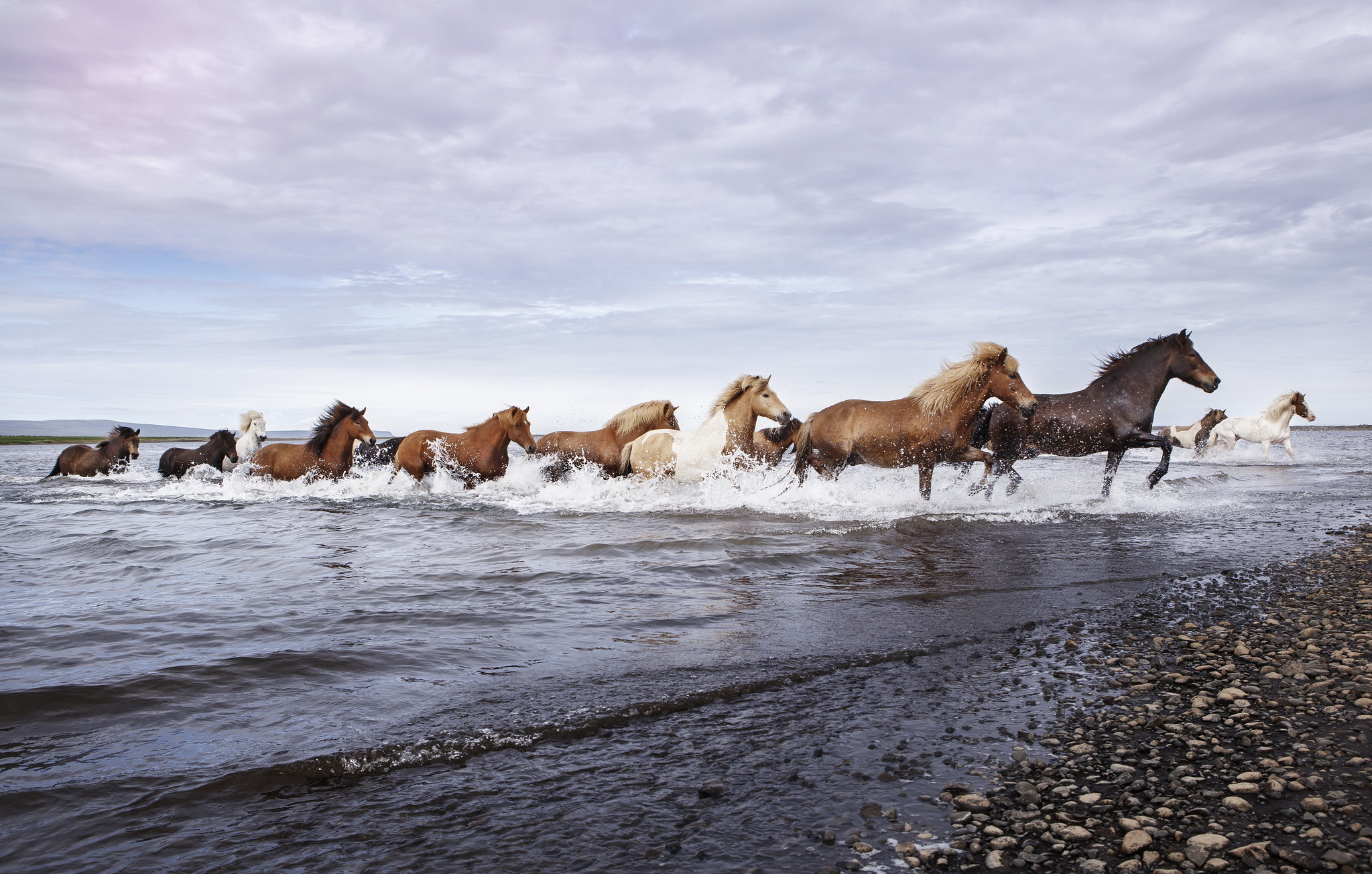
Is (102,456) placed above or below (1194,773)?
above

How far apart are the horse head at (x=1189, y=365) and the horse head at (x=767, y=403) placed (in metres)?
6.54

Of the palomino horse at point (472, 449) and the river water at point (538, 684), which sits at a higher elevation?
the palomino horse at point (472, 449)

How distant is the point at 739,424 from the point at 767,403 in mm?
739

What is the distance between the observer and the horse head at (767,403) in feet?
42.4

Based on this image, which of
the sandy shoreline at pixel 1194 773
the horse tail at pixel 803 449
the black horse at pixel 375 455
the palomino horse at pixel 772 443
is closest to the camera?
the sandy shoreline at pixel 1194 773

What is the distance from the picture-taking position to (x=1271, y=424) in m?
24.7

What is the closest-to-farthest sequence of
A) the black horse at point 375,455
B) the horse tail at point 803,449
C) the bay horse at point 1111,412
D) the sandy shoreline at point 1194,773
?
the sandy shoreline at point 1194,773, the bay horse at point 1111,412, the horse tail at point 803,449, the black horse at point 375,455

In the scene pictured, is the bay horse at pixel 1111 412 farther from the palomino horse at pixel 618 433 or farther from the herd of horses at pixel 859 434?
the palomino horse at pixel 618 433

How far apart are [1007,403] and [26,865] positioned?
12.3m

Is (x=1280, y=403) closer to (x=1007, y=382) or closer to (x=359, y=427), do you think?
(x=1007, y=382)

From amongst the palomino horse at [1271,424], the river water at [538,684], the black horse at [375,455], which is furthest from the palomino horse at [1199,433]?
the black horse at [375,455]

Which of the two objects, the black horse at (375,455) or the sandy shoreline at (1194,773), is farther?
the black horse at (375,455)

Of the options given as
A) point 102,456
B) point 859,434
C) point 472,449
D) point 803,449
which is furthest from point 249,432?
point 859,434

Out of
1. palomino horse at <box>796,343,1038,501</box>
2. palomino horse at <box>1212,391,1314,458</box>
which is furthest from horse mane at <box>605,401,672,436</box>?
palomino horse at <box>1212,391,1314,458</box>
